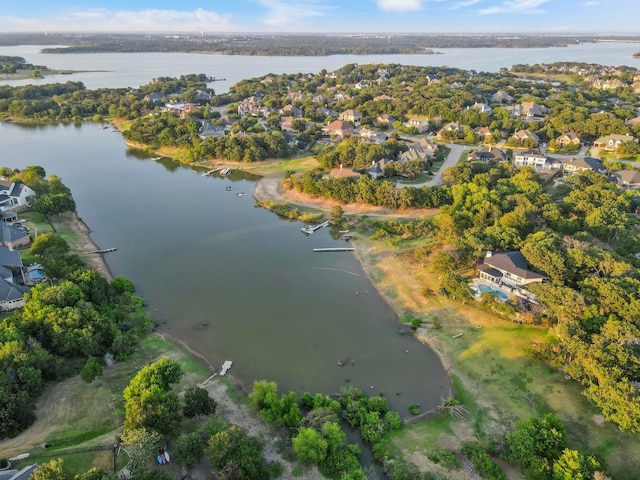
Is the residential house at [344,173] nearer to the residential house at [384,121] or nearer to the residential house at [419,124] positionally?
the residential house at [419,124]

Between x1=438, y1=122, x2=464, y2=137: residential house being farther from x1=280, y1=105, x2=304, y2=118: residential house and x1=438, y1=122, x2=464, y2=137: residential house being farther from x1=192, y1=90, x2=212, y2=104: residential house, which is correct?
x1=192, y1=90, x2=212, y2=104: residential house

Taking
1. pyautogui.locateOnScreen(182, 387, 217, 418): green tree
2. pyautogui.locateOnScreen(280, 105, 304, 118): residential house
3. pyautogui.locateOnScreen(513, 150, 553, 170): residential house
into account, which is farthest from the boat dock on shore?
pyautogui.locateOnScreen(280, 105, 304, 118): residential house

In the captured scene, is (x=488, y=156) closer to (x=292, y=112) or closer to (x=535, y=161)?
(x=535, y=161)

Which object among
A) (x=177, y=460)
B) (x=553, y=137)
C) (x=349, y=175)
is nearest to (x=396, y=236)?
(x=349, y=175)

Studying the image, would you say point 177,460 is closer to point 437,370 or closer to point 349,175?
point 437,370

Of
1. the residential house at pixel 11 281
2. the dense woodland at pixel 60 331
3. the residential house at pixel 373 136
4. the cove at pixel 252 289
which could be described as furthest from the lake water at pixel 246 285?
the residential house at pixel 373 136

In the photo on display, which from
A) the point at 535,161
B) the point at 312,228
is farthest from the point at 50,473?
the point at 535,161
